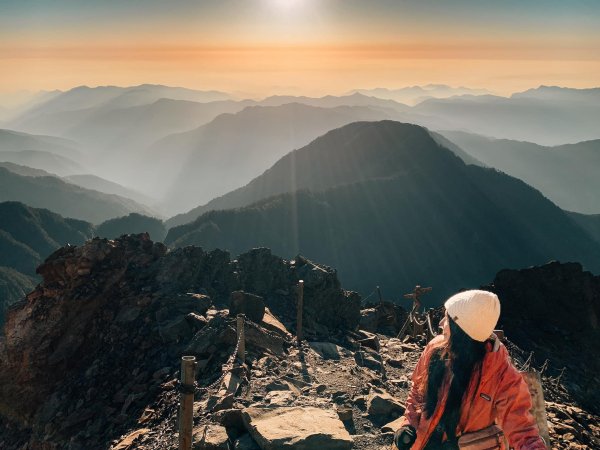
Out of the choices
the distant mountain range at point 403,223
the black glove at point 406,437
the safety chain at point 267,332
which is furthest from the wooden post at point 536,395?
the distant mountain range at point 403,223

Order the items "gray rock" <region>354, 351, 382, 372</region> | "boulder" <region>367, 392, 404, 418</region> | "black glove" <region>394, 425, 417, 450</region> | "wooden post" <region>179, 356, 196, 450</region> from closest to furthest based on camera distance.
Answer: "black glove" <region>394, 425, 417, 450</region>, "wooden post" <region>179, 356, 196, 450</region>, "boulder" <region>367, 392, 404, 418</region>, "gray rock" <region>354, 351, 382, 372</region>

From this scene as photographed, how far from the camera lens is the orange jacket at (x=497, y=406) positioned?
3.43m

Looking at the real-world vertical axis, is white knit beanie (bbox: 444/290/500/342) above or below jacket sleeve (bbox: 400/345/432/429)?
above

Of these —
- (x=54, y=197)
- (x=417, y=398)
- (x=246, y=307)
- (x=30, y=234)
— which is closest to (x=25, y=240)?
(x=30, y=234)

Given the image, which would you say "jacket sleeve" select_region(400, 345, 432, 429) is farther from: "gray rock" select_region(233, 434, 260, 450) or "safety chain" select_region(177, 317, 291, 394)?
"gray rock" select_region(233, 434, 260, 450)

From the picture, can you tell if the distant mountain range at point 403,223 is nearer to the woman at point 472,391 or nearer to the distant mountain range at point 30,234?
the distant mountain range at point 30,234

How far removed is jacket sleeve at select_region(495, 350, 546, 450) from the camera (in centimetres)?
341

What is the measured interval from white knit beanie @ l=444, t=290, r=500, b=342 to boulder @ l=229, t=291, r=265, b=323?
11926 millimetres

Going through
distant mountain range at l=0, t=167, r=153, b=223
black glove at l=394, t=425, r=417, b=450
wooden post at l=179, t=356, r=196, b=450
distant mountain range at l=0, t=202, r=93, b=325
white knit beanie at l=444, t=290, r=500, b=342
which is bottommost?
distant mountain range at l=0, t=202, r=93, b=325

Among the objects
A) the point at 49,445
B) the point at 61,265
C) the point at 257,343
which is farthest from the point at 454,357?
the point at 61,265

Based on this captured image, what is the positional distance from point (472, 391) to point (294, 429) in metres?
5.19

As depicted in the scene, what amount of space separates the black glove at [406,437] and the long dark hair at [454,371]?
0.61 ft

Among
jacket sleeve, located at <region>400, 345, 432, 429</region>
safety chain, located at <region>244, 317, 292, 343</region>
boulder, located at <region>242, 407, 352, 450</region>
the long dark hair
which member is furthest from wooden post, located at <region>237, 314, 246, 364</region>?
the long dark hair

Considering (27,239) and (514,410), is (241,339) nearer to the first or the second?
(514,410)
